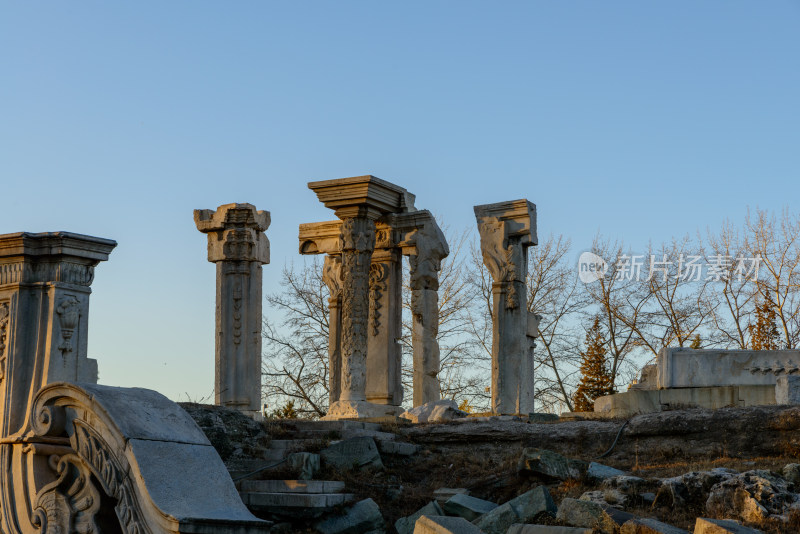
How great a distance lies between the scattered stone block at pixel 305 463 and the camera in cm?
1232

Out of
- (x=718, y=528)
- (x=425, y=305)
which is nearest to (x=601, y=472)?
(x=718, y=528)

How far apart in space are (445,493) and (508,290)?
352 inches

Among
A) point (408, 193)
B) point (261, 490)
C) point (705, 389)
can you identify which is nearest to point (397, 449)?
point (261, 490)

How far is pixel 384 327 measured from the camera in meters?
21.0

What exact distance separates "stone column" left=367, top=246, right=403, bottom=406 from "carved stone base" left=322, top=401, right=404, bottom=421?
3.52 ft

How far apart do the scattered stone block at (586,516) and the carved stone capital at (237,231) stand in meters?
12.5

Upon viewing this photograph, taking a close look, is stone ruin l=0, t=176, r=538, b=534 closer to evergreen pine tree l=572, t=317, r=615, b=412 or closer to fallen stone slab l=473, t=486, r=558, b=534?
fallen stone slab l=473, t=486, r=558, b=534

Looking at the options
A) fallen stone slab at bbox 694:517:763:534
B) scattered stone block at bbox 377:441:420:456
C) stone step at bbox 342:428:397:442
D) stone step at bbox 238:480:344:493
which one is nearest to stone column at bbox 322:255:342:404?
stone step at bbox 342:428:397:442

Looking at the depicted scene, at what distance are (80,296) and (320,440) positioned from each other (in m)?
3.59

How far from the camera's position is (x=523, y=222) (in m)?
20.2

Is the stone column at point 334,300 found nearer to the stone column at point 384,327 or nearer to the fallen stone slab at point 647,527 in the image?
the stone column at point 384,327

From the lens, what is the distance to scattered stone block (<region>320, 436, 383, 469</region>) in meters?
12.7

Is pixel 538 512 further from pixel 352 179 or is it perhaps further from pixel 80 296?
pixel 352 179

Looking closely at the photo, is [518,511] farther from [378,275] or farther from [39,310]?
[378,275]
